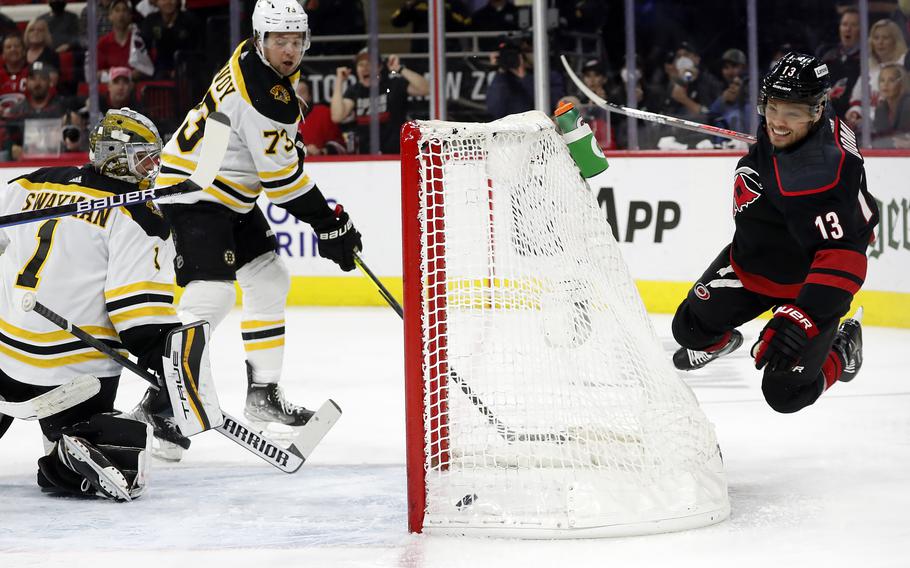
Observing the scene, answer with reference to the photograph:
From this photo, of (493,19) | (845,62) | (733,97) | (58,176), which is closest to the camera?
(58,176)

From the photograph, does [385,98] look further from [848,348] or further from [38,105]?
[848,348]

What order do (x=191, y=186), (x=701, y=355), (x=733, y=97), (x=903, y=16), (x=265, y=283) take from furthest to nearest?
(x=733, y=97) < (x=903, y=16) < (x=265, y=283) < (x=701, y=355) < (x=191, y=186)

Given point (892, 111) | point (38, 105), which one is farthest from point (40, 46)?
point (892, 111)

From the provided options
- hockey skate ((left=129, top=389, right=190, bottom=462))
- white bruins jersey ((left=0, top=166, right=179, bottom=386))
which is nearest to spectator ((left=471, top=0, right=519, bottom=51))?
hockey skate ((left=129, top=389, right=190, bottom=462))

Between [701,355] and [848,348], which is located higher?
[848,348]

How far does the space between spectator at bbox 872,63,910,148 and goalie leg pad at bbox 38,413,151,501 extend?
3884mm

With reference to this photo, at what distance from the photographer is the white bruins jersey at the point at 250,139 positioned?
3543 millimetres

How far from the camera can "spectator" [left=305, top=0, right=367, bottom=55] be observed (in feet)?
22.4

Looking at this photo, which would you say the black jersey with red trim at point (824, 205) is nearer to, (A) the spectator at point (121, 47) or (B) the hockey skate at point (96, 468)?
(B) the hockey skate at point (96, 468)

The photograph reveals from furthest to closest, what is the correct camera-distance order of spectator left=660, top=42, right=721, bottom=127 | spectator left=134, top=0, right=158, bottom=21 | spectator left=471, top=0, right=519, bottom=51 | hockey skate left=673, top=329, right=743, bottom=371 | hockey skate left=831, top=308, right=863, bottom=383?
spectator left=134, top=0, right=158, bottom=21, spectator left=471, top=0, right=519, bottom=51, spectator left=660, top=42, right=721, bottom=127, hockey skate left=673, top=329, right=743, bottom=371, hockey skate left=831, top=308, right=863, bottom=383

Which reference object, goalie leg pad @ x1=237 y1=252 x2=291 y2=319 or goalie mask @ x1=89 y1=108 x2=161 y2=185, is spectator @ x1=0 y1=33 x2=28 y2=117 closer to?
goalie leg pad @ x1=237 y1=252 x2=291 y2=319

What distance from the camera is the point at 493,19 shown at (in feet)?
22.5

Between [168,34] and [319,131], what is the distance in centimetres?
102

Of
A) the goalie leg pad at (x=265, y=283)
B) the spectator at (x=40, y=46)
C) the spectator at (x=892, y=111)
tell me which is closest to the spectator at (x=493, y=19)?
the spectator at (x=892, y=111)
